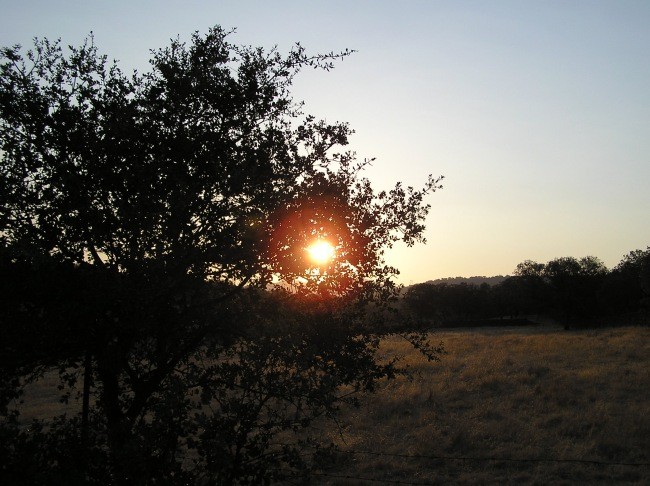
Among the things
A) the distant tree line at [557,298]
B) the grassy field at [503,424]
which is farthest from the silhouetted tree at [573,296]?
the grassy field at [503,424]

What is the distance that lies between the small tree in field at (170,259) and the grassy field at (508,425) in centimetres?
754

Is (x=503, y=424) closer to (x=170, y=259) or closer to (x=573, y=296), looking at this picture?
(x=170, y=259)

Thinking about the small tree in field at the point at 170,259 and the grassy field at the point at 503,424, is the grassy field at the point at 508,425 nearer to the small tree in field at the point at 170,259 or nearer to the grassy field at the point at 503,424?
the grassy field at the point at 503,424

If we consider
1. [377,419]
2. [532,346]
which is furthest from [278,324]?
[532,346]

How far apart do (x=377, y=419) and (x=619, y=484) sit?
30.7ft

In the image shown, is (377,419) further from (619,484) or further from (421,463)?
(619,484)

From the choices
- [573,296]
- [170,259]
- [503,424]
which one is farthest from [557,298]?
[170,259]

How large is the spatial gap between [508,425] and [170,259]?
16188 mm

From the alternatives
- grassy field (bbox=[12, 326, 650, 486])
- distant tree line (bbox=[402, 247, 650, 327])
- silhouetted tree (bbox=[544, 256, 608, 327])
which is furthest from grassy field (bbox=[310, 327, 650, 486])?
silhouetted tree (bbox=[544, 256, 608, 327])

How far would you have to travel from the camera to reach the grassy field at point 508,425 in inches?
579

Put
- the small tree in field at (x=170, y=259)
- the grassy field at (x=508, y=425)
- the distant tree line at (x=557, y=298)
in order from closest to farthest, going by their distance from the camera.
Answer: the small tree in field at (x=170, y=259) → the grassy field at (x=508, y=425) → the distant tree line at (x=557, y=298)

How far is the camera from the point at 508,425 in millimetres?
18531

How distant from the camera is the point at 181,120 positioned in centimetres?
698

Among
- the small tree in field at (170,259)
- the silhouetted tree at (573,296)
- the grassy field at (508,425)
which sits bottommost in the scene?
the grassy field at (508,425)
